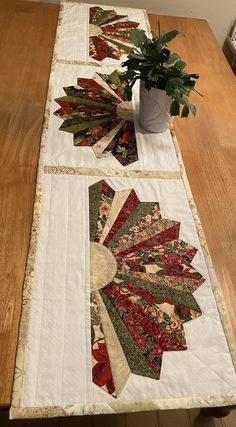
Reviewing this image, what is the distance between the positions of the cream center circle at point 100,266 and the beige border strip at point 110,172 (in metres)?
0.24

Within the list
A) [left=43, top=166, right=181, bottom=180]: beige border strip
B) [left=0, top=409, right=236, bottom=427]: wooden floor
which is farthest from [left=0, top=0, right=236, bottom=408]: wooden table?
[left=0, top=409, right=236, bottom=427]: wooden floor

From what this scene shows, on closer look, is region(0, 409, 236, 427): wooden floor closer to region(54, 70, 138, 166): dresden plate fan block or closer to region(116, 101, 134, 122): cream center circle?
region(54, 70, 138, 166): dresden plate fan block

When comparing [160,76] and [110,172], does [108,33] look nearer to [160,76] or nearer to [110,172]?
[160,76]

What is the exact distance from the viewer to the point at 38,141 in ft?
3.49

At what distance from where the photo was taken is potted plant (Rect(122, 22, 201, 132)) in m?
0.97

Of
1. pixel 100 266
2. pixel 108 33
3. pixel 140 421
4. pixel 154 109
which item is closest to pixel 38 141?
pixel 154 109

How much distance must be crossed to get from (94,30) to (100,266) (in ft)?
3.85

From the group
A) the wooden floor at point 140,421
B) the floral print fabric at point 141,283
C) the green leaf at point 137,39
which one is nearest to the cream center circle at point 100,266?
the floral print fabric at point 141,283

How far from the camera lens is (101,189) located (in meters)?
0.95

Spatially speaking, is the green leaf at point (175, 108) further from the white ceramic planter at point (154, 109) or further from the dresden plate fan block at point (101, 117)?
the dresden plate fan block at point (101, 117)

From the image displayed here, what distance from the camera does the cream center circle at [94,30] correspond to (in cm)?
153

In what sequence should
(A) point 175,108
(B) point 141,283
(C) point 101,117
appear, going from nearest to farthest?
(B) point 141,283 → (A) point 175,108 → (C) point 101,117

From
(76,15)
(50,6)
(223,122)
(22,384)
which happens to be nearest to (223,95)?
(223,122)

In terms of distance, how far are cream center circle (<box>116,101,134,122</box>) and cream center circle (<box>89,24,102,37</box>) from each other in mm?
502
